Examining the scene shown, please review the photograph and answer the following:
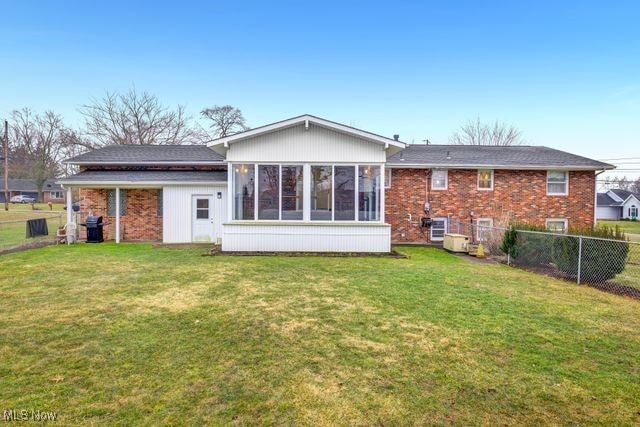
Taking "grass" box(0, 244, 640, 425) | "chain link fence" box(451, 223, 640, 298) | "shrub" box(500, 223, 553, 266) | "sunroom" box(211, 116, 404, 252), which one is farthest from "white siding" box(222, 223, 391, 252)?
"chain link fence" box(451, 223, 640, 298)

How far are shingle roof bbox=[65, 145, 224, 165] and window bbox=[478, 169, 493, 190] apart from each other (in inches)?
445

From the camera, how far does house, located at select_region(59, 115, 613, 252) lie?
10.6 meters

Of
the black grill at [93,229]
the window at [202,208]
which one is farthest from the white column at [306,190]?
the black grill at [93,229]

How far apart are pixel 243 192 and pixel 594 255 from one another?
31.3ft

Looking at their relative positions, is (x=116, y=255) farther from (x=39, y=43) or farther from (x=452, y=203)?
(x=39, y=43)

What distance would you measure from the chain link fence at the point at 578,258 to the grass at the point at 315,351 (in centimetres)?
95

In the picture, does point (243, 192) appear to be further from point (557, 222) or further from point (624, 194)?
point (624, 194)

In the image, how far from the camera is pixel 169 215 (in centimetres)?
1274

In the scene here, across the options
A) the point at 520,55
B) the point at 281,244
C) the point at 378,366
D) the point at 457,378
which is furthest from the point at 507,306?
the point at 520,55

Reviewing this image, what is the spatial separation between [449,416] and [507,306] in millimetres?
3594

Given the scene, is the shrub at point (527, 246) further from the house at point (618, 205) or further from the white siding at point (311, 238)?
the house at point (618, 205)

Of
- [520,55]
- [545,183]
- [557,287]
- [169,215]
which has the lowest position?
[557,287]

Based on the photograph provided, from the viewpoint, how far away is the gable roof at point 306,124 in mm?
10375

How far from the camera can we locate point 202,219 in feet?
42.5
